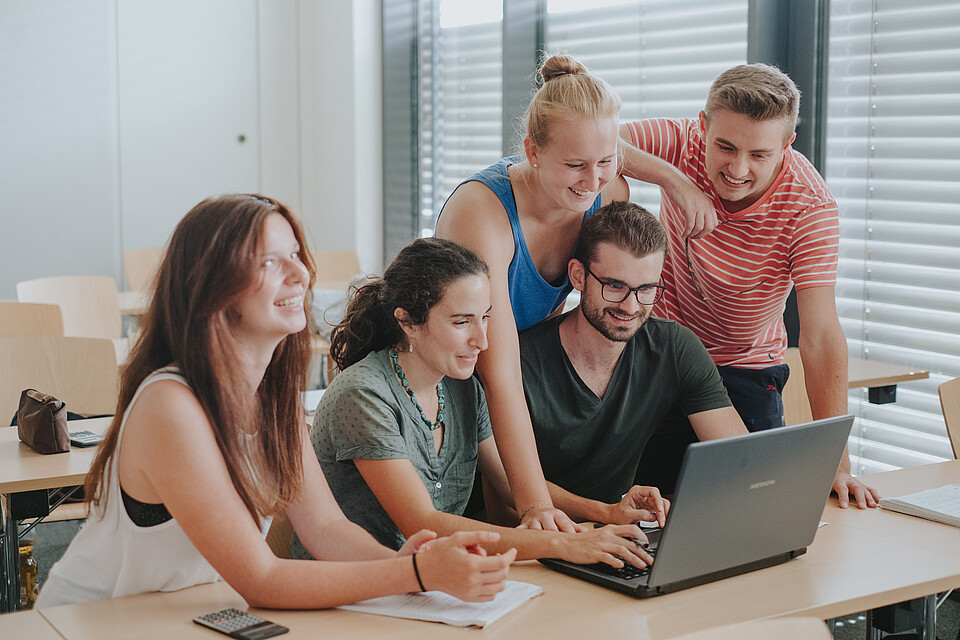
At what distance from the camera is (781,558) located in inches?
64.9

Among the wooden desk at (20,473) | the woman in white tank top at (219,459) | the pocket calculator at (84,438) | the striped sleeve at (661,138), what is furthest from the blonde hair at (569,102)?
the pocket calculator at (84,438)

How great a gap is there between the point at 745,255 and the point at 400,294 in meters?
0.86

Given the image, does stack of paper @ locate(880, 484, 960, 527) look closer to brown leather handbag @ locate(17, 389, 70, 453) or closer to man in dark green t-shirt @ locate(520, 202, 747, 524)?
man in dark green t-shirt @ locate(520, 202, 747, 524)

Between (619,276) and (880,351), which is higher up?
(619,276)

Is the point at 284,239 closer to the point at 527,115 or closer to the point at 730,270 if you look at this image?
the point at 527,115

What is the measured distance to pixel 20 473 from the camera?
2.23 metres

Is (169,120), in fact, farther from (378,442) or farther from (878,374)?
(378,442)

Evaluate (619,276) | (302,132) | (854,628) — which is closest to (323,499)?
(619,276)

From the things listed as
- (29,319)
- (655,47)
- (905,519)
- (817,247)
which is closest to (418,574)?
(905,519)

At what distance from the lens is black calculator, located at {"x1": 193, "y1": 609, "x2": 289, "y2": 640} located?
4.39 ft

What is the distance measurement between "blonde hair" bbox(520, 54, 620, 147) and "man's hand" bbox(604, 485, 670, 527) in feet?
2.23

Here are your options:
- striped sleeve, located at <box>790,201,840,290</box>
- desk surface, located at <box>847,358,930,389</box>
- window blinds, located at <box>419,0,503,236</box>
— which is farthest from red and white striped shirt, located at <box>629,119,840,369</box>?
window blinds, located at <box>419,0,503,236</box>

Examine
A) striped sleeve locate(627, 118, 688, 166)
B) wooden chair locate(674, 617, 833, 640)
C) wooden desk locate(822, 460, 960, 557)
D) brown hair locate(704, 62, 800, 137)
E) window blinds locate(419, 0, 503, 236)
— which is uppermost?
window blinds locate(419, 0, 503, 236)

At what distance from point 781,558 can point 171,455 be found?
99 centimetres
